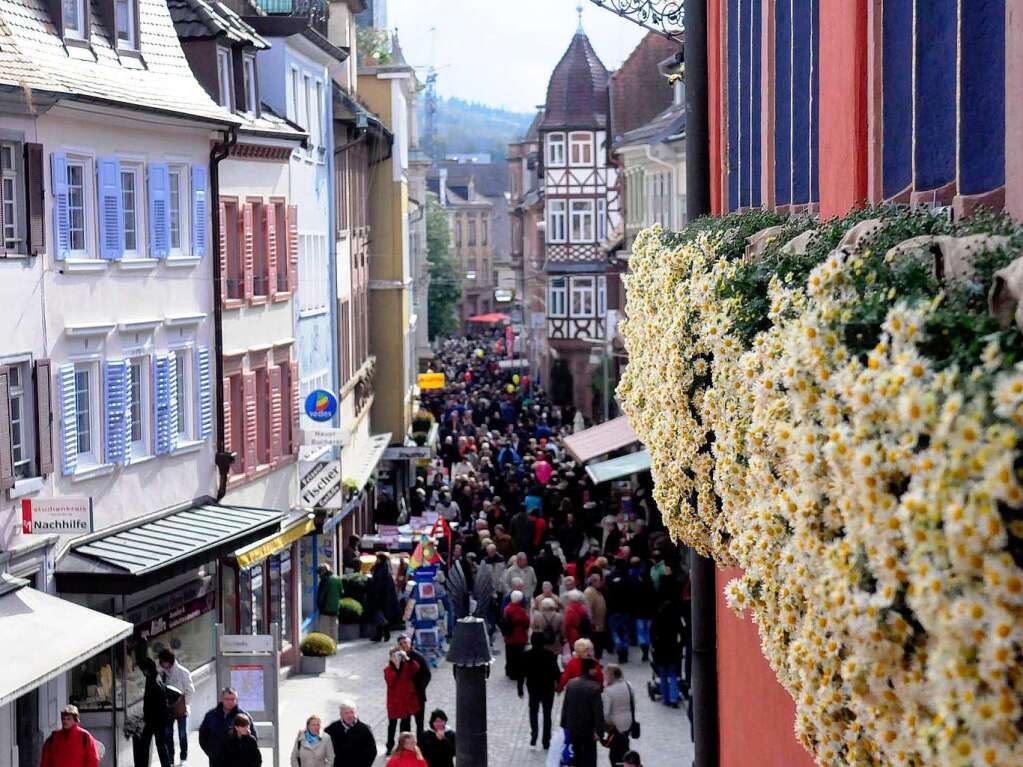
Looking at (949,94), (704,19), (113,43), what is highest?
(113,43)

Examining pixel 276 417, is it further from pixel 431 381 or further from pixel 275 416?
pixel 431 381

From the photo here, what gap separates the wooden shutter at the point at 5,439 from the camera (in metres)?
18.9

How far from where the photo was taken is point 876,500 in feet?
11.1

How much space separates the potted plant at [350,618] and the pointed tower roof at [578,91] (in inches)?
1900

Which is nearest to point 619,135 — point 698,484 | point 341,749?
point 341,749

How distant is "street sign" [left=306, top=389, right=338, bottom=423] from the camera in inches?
1201

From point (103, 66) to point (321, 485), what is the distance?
8.49 metres

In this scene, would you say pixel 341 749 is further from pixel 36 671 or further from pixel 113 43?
pixel 113 43

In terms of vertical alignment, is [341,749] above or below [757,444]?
below

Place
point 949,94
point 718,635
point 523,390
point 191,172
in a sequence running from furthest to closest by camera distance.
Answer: point 523,390, point 191,172, point 718,635, point 949,94

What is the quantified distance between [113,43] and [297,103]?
32.8 ft

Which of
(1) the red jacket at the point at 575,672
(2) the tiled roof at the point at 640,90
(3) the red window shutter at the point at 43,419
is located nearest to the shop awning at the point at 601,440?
(1) the red jacket at the point at 575,672

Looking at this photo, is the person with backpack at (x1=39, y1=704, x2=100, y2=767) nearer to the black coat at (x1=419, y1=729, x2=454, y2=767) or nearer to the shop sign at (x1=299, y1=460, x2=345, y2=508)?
the black coat at (x1=419, y1=729, x2=454, y2=767)

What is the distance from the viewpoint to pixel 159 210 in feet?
78.1
